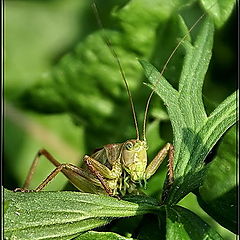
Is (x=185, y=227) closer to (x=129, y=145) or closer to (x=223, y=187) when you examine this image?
(x=223, y=187)

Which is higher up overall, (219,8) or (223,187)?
(219,8)

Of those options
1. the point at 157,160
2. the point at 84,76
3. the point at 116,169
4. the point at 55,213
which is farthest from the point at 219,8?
the point at 55,213

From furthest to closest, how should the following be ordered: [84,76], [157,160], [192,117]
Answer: [84,76]
[157,160]
[192,117]

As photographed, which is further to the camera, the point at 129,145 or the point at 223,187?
the point at 129,145

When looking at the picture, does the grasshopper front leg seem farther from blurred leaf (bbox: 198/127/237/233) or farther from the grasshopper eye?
blurred leaf (bbox: 198/127/237/233)

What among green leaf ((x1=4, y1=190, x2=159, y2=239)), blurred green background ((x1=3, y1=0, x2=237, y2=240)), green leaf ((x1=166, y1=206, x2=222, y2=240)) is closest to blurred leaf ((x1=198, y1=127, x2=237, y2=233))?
blurred green background ((x1=3, y1=0, x2=237, y2=240))

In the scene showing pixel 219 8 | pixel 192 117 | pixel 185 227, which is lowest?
pixel 185 227

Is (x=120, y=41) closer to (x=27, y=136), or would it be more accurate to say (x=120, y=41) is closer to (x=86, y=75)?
(x=86, y=75)
